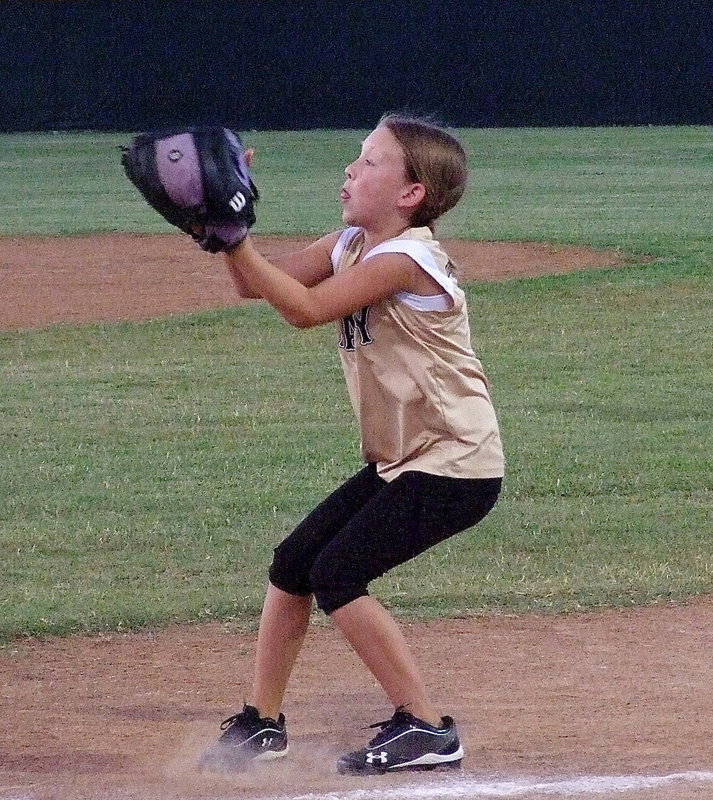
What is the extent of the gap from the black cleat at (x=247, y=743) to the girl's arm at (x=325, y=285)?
0.97 metres

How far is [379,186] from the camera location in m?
3.34

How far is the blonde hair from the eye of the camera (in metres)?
3.32

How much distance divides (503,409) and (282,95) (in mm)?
24765

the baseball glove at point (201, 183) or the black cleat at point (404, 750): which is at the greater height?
the baseball glove at point (201, 183)

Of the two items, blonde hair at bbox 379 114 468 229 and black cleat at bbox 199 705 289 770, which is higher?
blonde hair at bbox 379 114 468 229

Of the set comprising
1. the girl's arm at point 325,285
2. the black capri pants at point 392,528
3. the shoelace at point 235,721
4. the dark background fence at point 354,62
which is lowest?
the shoelace at point 235,721

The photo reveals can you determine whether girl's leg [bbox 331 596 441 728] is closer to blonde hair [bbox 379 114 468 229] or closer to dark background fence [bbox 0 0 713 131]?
blonde hair [bbox 379 114 468 229]

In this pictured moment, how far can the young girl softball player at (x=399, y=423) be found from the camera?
3.27m

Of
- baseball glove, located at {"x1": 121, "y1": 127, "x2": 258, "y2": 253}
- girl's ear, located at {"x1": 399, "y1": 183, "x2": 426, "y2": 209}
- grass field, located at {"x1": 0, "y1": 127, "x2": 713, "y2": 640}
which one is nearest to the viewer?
baseball glove, located at {"x1": 121, "y1": 127, "x2": 258, "y2": 253}

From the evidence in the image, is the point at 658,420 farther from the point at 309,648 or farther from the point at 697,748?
the point at 697,748

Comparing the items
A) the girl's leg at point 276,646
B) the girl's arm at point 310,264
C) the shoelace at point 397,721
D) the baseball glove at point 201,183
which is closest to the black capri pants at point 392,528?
the girl's leg at point 276,646

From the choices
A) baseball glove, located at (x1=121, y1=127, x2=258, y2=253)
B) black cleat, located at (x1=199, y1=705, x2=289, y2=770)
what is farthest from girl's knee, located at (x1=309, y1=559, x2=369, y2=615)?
baseball glove, located at (x1=121, y1=127, x2=258, y2=253)

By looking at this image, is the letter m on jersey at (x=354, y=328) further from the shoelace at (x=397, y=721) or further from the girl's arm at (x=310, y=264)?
the shoelace at (x=397, y=721)

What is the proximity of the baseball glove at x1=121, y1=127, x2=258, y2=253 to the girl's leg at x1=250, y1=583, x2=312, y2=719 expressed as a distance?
889mm
